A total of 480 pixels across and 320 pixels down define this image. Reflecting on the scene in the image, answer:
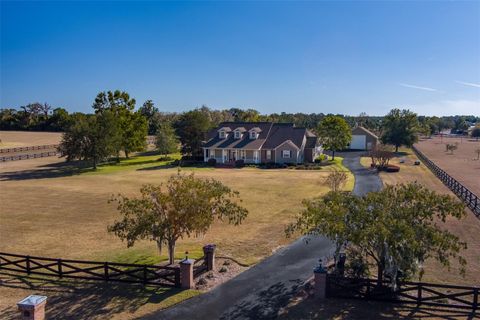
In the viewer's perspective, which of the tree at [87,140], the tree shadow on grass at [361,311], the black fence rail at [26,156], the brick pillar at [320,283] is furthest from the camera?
the black fence rail at [26,156]

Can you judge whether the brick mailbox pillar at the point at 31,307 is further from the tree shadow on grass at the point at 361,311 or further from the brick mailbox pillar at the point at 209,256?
the tree shadow on grass at the point at 361,311

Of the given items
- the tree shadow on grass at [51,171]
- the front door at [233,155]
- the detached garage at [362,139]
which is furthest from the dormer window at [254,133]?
the detached garage at [362,139]

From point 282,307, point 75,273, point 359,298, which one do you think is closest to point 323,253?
point 359,298

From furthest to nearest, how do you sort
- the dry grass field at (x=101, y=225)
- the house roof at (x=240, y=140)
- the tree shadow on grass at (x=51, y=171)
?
1. the house roof at (x=240, y=140)
2. the tree shadow on grass at (x=51, y=171)
3. the dry grass field at (x=101, y=225)

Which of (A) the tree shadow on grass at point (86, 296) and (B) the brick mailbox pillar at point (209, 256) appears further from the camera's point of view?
(B) the brick mailbox pillar at point (209, 256)

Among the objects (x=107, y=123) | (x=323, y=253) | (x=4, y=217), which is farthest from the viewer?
(x=107, y=123)

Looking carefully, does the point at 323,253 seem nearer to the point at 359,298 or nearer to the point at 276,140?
the point at 359,298

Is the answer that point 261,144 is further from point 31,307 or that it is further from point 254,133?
point 31,307
